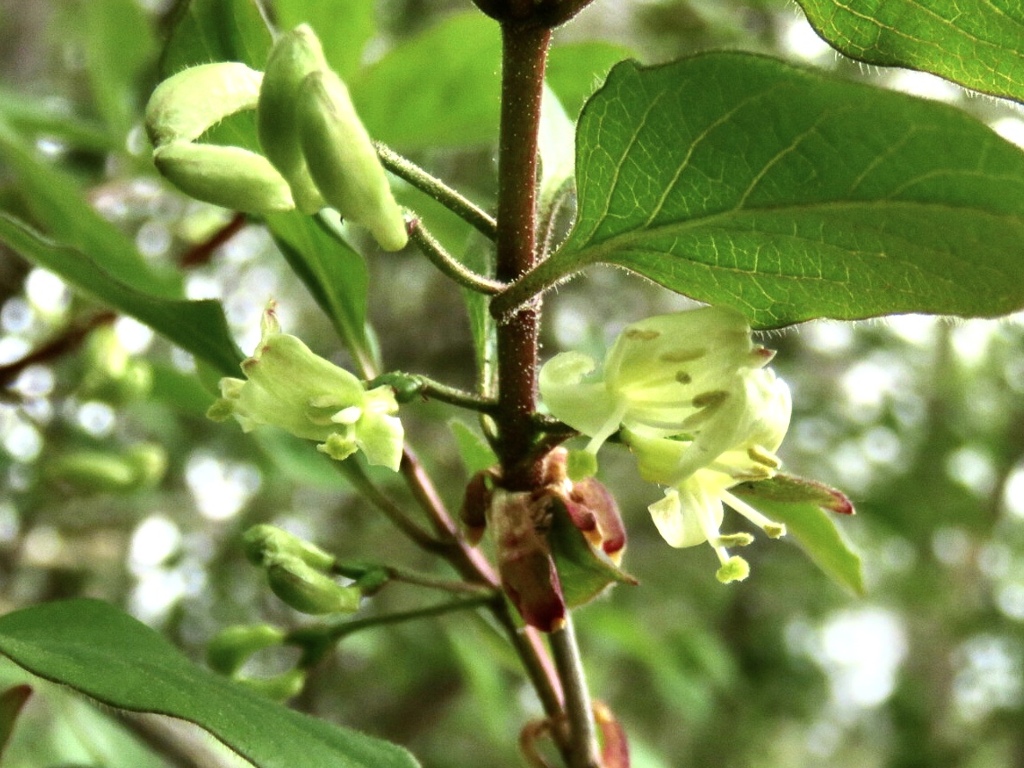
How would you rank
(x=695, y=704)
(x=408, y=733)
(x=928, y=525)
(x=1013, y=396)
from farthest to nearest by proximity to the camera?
(x=1013, y=396) < (x=928, y=525) < (x=408, y=733) < (x=695, y=704)

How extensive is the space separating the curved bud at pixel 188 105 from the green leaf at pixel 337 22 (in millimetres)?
838

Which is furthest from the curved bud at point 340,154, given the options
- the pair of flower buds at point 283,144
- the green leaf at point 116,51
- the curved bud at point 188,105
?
the green leaf at point 116,51

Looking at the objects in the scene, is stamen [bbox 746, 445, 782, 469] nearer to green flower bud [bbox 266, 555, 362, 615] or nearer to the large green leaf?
the large green leaf

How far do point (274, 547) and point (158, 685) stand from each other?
0.72 feet

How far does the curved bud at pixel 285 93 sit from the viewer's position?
558 millimetres

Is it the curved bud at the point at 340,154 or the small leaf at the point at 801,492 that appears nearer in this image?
the curved bud at the point at 340,154

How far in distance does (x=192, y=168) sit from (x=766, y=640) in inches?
202

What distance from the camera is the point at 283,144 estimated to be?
578mm

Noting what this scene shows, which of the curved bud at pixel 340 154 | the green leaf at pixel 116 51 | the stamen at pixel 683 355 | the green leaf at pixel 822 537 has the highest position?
the green leaf at pixel 116 51

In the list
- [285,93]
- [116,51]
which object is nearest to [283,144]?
[285,93]

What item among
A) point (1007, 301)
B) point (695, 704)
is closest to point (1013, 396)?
point (695, 704)

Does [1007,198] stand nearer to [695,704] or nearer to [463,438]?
[463,438]

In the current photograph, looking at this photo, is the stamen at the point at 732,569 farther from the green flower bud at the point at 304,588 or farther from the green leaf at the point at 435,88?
the green leaf at the point at 435,88

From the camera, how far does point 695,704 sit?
356cm
